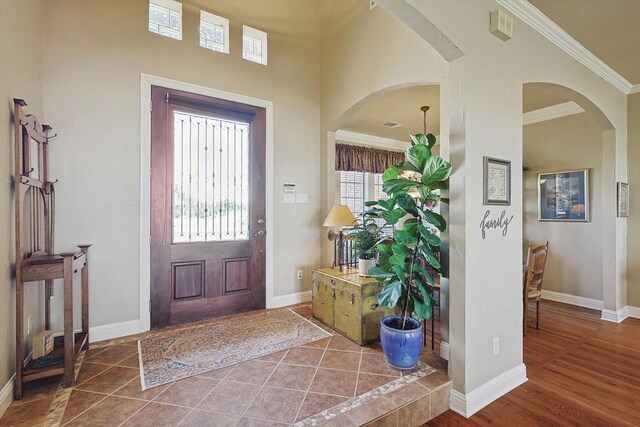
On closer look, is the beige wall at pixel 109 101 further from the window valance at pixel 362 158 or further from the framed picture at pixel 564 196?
the framed picture at pixel 564 196

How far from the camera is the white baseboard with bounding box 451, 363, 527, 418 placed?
2.03 m

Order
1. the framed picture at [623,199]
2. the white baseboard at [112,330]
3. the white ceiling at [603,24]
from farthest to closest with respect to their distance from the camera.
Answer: the framed picture at [623,199], the white baseboard at [112,330], the white ceiling at [603,24]

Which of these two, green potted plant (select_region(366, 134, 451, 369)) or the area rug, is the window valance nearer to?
the area rug

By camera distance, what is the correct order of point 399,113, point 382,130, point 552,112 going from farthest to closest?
point 382,130 < point 399,113 < point 552,112

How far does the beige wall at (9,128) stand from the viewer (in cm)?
185

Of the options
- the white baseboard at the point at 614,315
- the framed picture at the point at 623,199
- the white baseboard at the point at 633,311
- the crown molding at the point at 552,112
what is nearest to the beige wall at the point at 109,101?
the crown molding at the point at 552,112

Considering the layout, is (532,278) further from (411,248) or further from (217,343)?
(217,343)

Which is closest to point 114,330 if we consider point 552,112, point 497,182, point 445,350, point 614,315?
point 445,350

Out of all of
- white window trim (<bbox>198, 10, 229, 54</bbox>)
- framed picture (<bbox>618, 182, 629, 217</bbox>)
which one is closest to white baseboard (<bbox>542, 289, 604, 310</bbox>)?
framed picture (<bbox>618, 182, 629, 217</bbox>)

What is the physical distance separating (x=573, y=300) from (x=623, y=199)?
5.25 ft

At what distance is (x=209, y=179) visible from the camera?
3.48 metres

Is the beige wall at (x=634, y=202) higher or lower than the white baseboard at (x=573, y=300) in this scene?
higher

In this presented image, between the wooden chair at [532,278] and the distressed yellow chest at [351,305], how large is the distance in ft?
5.41

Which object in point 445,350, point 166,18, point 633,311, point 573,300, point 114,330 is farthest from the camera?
point 573,300
